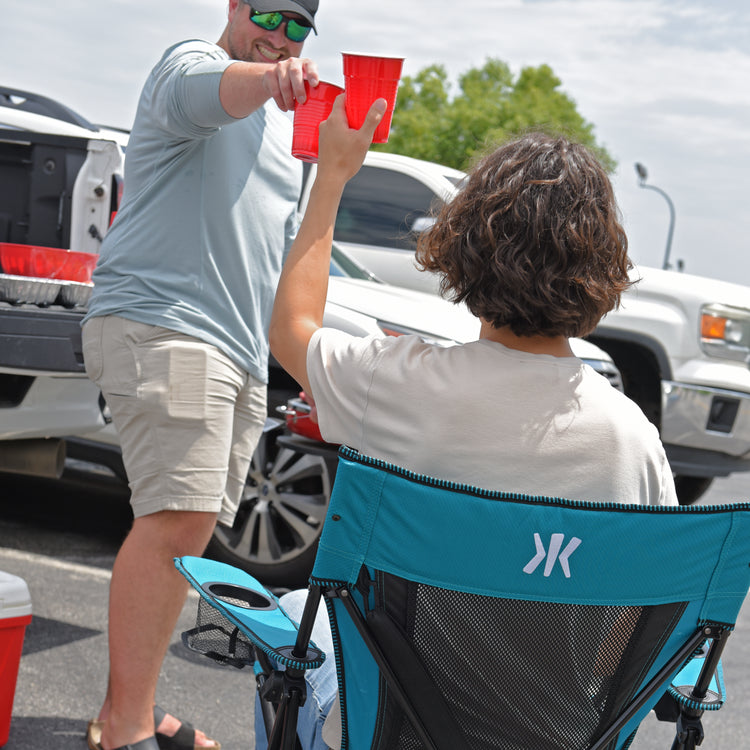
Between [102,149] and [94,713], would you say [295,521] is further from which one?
[102,149]

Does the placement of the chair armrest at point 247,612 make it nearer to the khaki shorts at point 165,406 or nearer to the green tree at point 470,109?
the khaki shorts at point 165,406

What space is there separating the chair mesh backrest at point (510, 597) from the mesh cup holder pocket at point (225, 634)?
11.4 inches

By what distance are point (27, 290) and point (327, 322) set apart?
135 cm

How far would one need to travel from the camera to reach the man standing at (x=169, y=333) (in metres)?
2.71

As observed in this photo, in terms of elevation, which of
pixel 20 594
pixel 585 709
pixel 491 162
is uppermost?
pixel 491 162

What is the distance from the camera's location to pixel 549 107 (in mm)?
43438

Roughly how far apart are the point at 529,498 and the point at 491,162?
562mm

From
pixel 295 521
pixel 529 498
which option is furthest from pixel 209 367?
pixel 295 521

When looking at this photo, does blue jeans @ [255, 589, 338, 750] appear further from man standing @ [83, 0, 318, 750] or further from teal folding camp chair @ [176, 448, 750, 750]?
man standing @ [83, 0, 318, 750]

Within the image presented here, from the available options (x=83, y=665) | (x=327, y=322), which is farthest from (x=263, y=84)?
(x=327, y=322)

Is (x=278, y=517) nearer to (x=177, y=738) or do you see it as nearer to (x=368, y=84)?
(x=177, y=738)

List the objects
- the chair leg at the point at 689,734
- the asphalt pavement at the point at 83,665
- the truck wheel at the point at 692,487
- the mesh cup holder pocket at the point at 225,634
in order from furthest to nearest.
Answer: the truck wheel at the point at 692,487 < the asphalt pavement at the point at 83,665 < the mesh cup holder pocket at the point at 225,634 < the chair leg at the point at 689,734

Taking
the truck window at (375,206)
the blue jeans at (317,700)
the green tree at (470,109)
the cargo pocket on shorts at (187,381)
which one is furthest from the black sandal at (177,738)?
the green tree at (470,109)

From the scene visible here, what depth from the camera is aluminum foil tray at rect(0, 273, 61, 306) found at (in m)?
3.48
